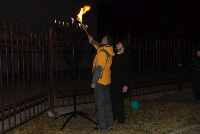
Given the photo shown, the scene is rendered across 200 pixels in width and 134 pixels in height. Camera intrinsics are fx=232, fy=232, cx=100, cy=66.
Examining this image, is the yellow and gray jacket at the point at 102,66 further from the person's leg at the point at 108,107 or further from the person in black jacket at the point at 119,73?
the person in black jacket at the point at 119,73

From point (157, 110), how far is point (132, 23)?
24758 millimetres

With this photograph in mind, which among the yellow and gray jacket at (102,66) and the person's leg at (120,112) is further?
the person's leg at (120,112)

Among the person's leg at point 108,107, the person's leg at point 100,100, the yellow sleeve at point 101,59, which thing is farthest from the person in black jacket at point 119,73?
the yellow sleeve at point 101,59

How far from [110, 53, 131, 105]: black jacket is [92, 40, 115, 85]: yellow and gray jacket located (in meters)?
0.36

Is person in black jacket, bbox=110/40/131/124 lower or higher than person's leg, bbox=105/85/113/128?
higher

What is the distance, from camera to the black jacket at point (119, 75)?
5199 millimetres

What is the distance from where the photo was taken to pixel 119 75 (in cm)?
520

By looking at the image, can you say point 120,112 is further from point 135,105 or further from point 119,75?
point 135,105

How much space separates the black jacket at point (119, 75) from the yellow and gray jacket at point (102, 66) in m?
0.36

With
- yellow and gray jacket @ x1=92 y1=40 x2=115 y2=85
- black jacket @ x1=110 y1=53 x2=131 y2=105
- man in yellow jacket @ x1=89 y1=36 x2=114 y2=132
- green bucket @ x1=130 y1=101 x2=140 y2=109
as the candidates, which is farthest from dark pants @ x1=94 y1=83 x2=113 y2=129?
green bucket @ x1=130 y1=101 x2=140 y2=109

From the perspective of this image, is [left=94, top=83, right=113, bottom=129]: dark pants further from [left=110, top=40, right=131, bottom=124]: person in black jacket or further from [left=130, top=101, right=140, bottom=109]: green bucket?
[left=130, top=101, right=140, bottom=109]: green bucket

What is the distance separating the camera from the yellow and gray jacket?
4535 millimetres

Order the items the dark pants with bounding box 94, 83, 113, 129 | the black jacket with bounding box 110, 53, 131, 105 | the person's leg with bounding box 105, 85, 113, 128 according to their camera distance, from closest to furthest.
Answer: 1. the dark pants with bounding box 94, 83, 113, 129
2. the person's leg with bounding box 105, 85, 113, 128
3. the black jacket with bounding box 110, 53, 131, 105

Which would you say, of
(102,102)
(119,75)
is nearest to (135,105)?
(119,75)
